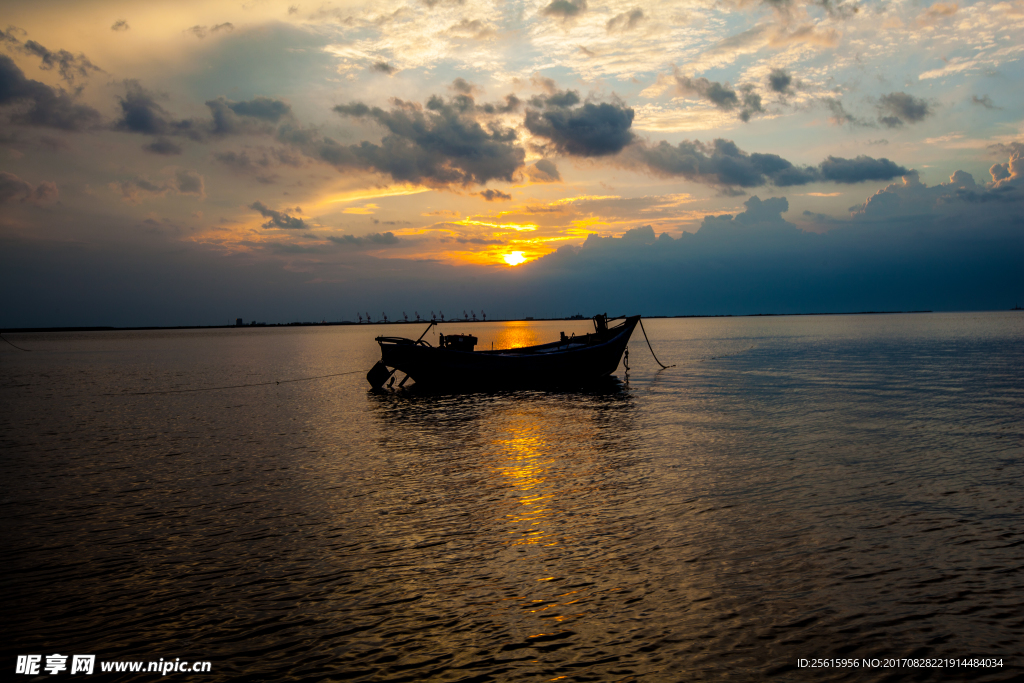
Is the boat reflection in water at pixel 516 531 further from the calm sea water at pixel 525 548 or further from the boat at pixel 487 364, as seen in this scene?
the boat at pixel 487 364

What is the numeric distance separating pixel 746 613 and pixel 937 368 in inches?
1855

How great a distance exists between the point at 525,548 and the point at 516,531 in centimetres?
96

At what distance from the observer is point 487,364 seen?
120ft

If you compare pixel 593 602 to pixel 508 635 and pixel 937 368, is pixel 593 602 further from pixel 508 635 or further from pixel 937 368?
pixel 937 368

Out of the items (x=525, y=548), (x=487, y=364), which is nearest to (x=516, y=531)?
(x=525, y=548)

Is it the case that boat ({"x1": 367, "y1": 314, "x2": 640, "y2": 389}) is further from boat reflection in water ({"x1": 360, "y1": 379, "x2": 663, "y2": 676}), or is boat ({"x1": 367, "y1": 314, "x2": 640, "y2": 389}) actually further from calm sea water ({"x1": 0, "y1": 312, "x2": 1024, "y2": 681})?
calm sea water ({"x1": 0, "y1": 312, "x2": 1024, "y2": 681})

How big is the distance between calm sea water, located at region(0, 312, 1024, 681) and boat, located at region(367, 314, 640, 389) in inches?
454

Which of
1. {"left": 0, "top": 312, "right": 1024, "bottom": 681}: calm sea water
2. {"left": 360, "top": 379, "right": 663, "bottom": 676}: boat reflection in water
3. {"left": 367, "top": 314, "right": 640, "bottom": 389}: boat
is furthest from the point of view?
{"left": 367, "top": 314, "right": 640, "bottom": 389}: boat

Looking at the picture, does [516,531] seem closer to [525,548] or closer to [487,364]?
[525,548]

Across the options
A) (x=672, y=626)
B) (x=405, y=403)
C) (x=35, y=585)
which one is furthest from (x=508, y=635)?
(x=405, y=403)

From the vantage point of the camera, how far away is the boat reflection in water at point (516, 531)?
7.66 metres

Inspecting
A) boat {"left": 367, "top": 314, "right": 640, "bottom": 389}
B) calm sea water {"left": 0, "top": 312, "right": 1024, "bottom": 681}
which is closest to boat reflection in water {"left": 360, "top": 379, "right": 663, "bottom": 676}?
calm sea water {"left": 0, "top": 312, "right": 1024, "bottom": 681}

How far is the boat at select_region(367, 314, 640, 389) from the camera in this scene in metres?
35.6

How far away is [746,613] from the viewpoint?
8.01 meters
